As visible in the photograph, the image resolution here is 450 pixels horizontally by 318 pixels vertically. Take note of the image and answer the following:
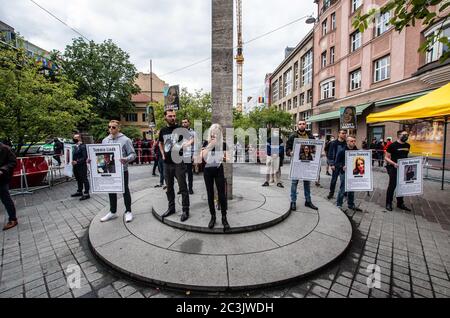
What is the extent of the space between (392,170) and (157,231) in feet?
19.9

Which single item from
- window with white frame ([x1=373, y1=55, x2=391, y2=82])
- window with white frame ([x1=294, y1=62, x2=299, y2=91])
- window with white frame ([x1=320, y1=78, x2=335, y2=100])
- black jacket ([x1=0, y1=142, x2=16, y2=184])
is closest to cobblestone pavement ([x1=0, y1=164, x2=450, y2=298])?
black jacket ([x1=0, y1=142, x2=16, y2=184])

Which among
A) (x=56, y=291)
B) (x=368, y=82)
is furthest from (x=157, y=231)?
(x=368, y=82)

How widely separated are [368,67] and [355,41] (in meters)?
3.88

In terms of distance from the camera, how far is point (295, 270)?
108 inches

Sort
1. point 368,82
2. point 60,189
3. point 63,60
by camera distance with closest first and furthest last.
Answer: point 60,189
point 368,82
point 63,60

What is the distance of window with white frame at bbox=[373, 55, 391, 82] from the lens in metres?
16.1

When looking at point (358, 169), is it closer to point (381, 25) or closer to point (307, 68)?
Answer: point (381, 25)

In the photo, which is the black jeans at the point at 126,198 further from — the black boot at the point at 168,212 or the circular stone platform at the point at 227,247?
the black boot at the point at 168,212

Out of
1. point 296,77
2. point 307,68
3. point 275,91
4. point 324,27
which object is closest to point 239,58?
point 275,91

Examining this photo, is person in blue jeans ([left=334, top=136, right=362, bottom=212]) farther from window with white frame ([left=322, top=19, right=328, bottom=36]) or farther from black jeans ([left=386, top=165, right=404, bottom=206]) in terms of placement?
window with white frame ([left=322, top=19, right=328, bottom=36])

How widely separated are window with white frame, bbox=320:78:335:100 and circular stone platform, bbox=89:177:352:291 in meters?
22.6

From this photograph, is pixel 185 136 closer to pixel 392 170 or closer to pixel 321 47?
pixel 392 170

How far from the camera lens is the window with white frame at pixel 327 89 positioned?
76.4 feet

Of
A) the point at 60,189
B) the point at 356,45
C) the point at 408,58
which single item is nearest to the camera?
the point at 60,189
